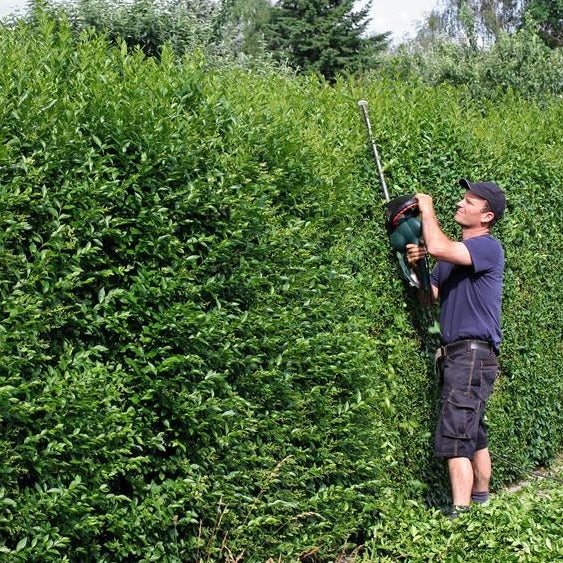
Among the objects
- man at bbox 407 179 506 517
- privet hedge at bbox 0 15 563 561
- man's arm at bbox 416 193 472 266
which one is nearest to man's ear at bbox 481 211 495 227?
man at bbox 407 179 506 517

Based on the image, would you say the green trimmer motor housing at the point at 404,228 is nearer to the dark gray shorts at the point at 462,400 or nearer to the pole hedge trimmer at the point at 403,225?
the pole hedge trimmer at the point at 403,225

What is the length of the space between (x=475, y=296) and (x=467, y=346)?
34 centimetres

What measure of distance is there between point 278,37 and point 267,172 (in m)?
25.1

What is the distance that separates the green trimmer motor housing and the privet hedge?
9 cm

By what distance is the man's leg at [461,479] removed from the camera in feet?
18.1

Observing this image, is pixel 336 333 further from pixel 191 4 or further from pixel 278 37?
pixel 278 37

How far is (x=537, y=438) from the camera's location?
25.5 feet

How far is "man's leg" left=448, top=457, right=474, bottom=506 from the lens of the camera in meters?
5.52

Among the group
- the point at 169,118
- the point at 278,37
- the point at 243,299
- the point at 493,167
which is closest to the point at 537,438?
the point at 493,167

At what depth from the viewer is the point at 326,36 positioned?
2728cm

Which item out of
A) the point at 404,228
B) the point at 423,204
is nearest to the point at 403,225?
the point at 404,228

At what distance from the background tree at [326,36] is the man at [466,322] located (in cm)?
2188

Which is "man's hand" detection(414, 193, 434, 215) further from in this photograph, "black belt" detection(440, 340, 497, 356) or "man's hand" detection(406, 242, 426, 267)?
"black belt" detection(440, 340, 497, 356)

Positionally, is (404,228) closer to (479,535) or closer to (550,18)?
(479,535)
